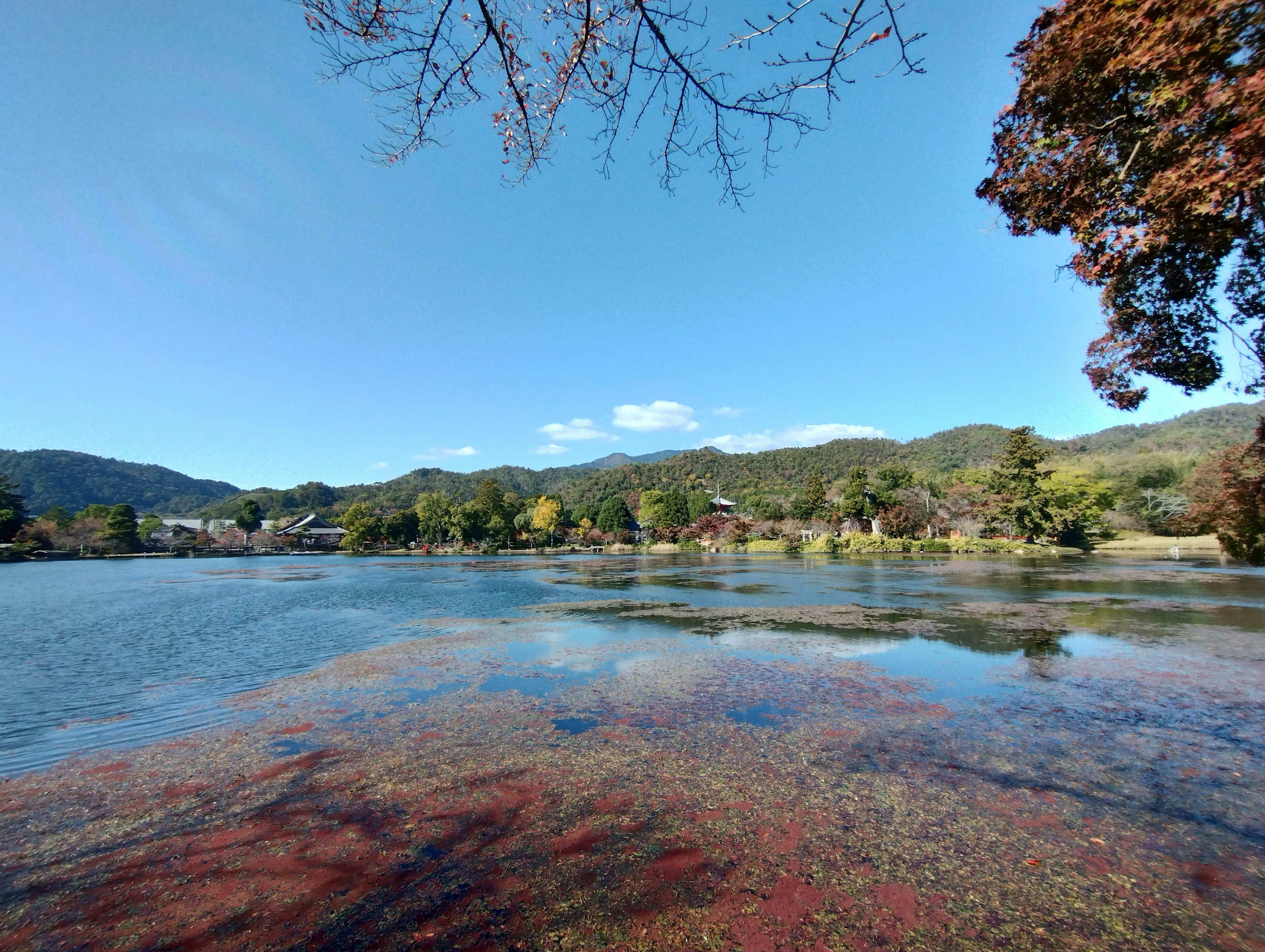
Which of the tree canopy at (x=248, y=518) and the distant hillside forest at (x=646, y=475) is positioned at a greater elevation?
the distant hillside forest at (x=646, y=475)

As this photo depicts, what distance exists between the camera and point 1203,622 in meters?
10.9

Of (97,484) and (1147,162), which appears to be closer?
(1147,162)

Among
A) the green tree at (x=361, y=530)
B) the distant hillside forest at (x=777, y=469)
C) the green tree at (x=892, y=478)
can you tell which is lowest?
the green tree at (x=361, y=530)

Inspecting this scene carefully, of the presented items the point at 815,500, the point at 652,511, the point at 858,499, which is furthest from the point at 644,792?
the point at 652,511

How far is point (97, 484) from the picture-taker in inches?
4328

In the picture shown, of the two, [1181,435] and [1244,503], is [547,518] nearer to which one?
[1244,503]

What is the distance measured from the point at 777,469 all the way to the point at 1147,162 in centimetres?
10933

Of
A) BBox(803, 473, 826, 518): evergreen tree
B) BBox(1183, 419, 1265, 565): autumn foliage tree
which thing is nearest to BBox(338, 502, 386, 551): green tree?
BBox(803, 473, 826, 518): evergreen tree

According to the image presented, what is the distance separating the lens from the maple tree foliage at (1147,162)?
3.19m

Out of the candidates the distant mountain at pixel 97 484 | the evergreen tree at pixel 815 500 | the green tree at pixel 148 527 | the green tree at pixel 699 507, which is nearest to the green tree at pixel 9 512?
the green tree at pixel 148 527

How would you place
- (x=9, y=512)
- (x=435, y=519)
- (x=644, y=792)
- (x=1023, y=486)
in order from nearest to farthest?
(x=644, y=792)
(x=1023, y=486)
(x=9, y=512)
(x=435, y=519)

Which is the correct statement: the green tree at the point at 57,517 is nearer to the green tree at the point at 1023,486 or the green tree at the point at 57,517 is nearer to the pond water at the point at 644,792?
the pond water at the point at 644,792

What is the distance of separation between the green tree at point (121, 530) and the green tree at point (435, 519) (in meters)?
28.7

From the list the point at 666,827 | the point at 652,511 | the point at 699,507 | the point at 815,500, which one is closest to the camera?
the point at 666,827
